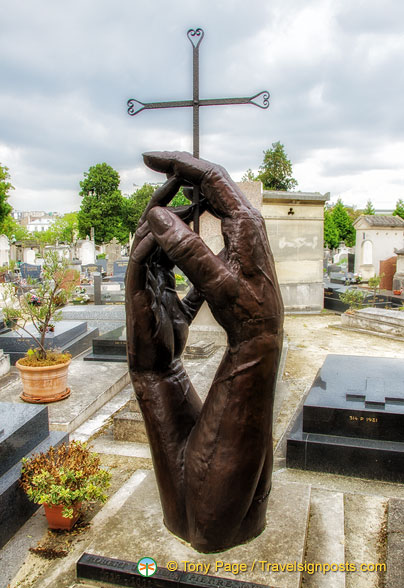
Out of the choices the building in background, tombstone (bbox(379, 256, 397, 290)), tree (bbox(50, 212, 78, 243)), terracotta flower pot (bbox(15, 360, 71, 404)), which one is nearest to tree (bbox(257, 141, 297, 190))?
the building in background

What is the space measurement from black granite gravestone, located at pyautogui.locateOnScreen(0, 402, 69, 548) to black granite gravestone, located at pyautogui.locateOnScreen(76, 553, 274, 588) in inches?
43.1

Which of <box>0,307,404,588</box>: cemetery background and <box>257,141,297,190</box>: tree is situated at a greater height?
<box>257,141,297,190</box>: tree

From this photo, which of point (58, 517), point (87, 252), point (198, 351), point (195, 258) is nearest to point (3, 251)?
point (87, 252)

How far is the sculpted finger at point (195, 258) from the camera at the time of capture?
2412 millimetres

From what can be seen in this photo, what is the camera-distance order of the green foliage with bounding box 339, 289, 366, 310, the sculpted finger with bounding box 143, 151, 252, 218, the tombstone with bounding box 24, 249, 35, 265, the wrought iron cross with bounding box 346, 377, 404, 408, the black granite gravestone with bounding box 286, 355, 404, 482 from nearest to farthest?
the sculpted finger with bounding box 143, 151, 252, 218 < the black granite gravestone with bounding box 286, 355, 404, 482 < the wrought iron cross with bounding box 346, 377, 404, 408 < the green foliage with bounding box 339, 289, 366, 310 < the tombstone with bounding box 24, 249, 35, 265

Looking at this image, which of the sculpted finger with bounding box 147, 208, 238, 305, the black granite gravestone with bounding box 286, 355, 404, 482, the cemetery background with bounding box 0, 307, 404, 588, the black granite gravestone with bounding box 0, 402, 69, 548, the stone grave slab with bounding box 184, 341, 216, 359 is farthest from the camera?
the stone grave slab with bounding box 184, 341, 216, 359

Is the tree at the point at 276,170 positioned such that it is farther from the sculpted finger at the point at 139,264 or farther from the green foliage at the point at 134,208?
the sculpted finger at the point at 139,264

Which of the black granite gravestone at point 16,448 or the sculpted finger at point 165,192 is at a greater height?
the sculpted finger at point 165,192

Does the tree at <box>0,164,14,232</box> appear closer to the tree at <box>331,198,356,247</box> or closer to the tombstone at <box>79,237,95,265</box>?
the tombstone at <box>79,237,95,265</box>

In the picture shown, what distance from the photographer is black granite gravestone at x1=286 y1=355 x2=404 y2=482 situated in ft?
14.5

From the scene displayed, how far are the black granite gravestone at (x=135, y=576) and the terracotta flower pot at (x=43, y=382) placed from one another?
3.70 metres

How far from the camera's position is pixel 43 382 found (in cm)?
611

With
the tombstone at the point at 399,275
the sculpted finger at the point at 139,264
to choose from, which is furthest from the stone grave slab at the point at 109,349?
the tombstone at the point at 399,275

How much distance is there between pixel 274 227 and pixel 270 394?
12007 millimetres
